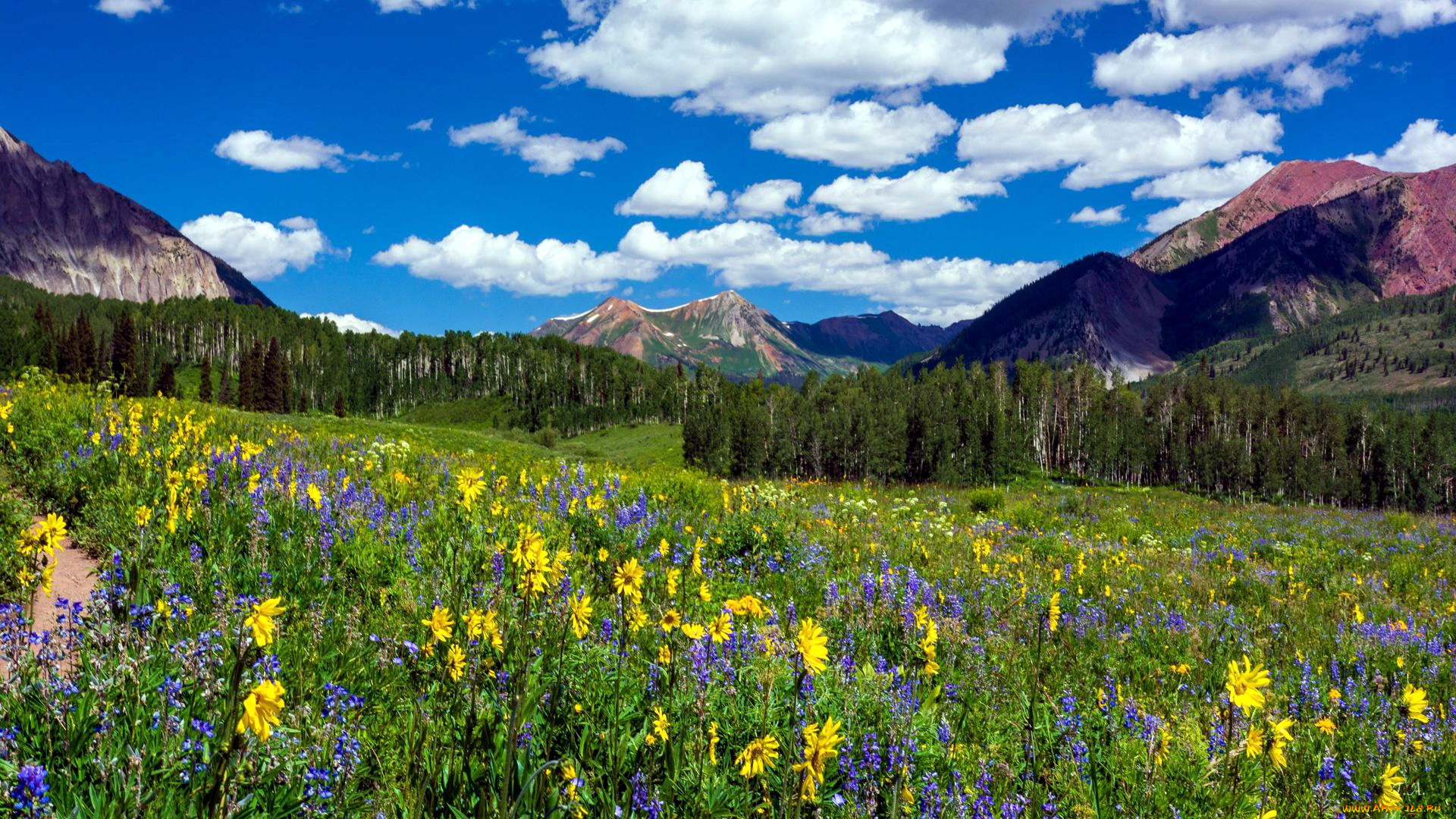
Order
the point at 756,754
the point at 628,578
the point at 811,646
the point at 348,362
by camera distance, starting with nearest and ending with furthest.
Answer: the point at 811,646 → the point at 756,754 → the point at 628,578 → the point at 348,362

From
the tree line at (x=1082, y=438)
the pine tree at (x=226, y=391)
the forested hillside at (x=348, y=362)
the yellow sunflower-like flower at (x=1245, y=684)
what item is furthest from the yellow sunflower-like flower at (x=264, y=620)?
the pine tree at (x=226, y=391)

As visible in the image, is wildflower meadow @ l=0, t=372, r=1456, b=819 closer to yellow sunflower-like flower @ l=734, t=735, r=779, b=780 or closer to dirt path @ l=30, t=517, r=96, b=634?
yellow sunflower-like flower @ l=734, t=735, r=779, b=780

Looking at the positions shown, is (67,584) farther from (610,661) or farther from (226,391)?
(226,391)

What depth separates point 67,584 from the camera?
6051mm

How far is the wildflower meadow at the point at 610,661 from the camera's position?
3039 millimetres

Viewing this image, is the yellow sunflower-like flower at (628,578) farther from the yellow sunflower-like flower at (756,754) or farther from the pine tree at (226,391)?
the pine tree at (226,391)

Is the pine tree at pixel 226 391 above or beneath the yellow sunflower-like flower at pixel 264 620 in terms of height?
above

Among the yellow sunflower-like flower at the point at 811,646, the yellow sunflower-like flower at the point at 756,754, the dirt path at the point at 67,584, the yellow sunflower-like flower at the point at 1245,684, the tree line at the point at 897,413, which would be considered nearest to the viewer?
the yellow sunflower-like flower at the point at 811,646

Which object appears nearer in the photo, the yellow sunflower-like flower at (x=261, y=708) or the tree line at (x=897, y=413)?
the yellow sunflower-like flower at (x=261, y=708)

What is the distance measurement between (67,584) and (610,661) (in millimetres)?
5087

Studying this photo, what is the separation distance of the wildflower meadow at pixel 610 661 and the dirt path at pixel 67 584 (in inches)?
5.7

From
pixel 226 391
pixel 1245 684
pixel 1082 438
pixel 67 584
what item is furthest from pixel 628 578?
pixel 226 391

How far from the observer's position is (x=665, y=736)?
3221 millimetres

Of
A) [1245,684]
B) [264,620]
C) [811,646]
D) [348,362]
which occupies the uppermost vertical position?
[348,362]
